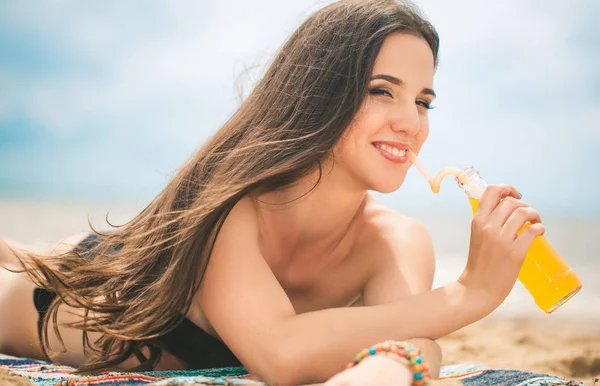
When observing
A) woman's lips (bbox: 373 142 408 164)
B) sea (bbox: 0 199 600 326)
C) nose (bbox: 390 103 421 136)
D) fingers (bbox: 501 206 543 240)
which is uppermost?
sea (bbox: 0 199 600 326)

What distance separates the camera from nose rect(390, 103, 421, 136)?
2.24 m

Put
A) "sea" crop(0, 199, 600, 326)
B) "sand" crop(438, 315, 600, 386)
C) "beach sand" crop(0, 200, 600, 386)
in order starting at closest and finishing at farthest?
"sand" crop(438, 315, 600, 386), "beach sand" crop(0, 200, 600, 386), "sea" crop(0, 199, 600, 326)

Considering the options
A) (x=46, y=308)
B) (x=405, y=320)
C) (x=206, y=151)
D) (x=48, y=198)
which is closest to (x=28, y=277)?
(x=46, y=308)

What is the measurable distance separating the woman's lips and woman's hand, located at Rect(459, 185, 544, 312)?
1.31ft

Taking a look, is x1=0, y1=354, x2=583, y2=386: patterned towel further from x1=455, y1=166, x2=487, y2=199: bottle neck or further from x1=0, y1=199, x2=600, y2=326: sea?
x1=0, y1=199, x2=600, y2=326: sea

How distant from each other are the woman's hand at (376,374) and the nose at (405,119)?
99cm

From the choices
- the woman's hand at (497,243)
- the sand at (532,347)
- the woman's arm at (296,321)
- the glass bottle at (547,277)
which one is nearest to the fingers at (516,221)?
the woman's hand at (497,243)

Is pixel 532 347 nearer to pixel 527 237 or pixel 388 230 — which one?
pixel 388 230

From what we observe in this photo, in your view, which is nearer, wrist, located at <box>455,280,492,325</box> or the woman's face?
wrist, located at <box>455,280,492,325</box>

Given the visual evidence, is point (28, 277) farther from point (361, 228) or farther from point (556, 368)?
point (556, 368)

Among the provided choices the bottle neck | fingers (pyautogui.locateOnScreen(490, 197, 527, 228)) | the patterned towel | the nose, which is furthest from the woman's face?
the patterned towel

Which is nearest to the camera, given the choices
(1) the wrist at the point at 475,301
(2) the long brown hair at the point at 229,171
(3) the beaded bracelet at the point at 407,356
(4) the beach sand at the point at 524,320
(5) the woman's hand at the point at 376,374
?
(5) the woman's hand at the point at 376,374

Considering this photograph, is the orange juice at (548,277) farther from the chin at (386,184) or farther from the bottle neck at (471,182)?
the chin at (386,184)

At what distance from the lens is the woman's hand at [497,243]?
1895 mm
